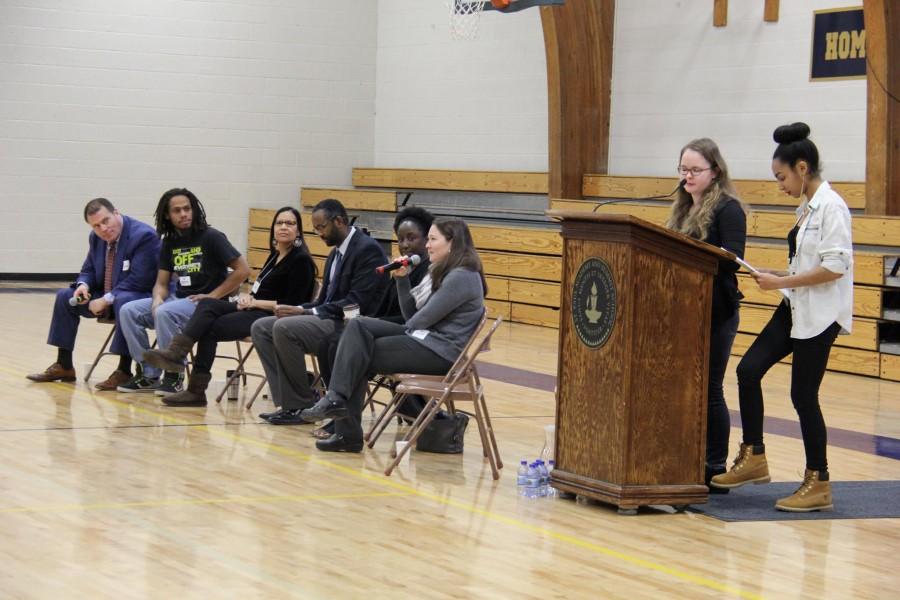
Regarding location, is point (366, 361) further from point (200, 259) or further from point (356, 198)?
point (356, 198)

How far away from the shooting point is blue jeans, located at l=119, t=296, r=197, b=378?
7012 millimetres

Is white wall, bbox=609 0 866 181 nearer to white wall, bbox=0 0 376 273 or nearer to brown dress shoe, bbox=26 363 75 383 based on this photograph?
white wall, bbox=0 0 376 273

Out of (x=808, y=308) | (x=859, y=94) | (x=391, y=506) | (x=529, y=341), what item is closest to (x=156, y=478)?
(x=391, y=506)

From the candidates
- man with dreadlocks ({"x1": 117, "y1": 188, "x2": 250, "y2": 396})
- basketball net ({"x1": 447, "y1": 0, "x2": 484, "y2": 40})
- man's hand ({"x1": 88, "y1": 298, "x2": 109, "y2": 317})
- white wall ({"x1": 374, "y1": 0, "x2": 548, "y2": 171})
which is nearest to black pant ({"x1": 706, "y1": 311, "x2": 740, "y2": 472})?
man with dreadlocks ({"x1": 117, "y1": 188, "x2": 250, "y2": 396})

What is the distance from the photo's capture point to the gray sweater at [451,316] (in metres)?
5.58

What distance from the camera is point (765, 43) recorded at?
430 inches

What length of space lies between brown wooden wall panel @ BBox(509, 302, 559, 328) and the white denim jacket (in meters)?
7.29

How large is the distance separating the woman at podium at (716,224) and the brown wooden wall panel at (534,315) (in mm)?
7045

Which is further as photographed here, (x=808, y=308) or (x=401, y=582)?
(x=808, y=308)

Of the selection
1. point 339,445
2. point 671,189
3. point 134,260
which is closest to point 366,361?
point 339,445

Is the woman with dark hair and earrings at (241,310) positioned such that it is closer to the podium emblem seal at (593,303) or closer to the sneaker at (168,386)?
the sneaker at (168,386)

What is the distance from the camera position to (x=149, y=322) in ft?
23.7

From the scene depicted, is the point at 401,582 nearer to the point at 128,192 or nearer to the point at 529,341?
the point at 529,341

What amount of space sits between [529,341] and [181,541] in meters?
6.98
